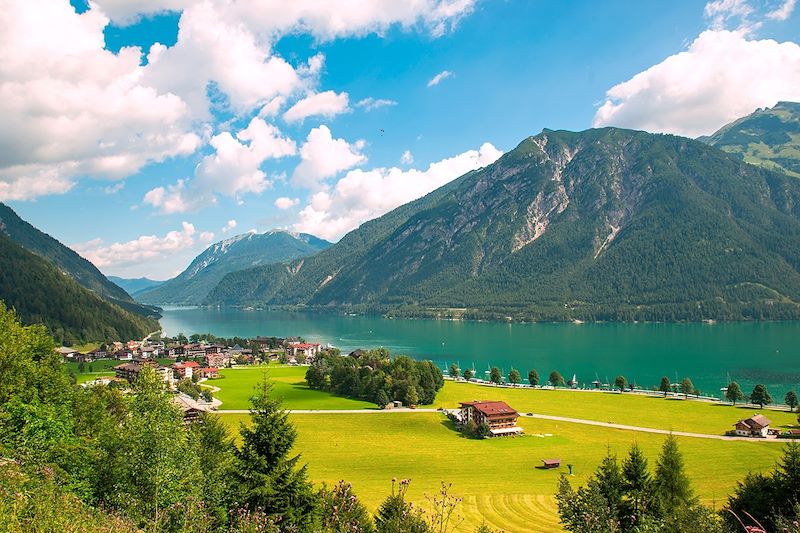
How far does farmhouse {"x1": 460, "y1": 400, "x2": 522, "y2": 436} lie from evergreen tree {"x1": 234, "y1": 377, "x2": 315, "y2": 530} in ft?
170

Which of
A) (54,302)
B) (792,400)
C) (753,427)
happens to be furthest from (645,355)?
(54,302)

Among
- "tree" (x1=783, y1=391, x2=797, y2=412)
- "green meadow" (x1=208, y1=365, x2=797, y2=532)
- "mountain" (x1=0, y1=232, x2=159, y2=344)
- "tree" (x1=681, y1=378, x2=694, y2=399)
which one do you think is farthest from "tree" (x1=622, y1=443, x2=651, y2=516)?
"mountain" (x1=0, y1=232, x2=159, y2=344)

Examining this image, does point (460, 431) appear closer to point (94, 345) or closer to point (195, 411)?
point (195, 411)

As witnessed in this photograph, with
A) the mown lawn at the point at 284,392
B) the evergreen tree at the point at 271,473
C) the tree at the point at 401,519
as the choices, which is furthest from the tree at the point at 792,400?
the evergreen tree at the point at 271,473

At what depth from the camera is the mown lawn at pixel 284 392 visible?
8238 centimetres

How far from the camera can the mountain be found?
15688 cm

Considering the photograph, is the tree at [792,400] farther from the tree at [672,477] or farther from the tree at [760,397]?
the tree at [672,477]

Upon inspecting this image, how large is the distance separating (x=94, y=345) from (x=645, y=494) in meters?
171

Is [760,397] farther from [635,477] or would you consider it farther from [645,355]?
[635,477]

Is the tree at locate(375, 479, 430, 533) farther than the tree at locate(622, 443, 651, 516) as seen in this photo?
No

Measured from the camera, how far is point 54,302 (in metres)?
164

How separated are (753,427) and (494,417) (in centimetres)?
3115

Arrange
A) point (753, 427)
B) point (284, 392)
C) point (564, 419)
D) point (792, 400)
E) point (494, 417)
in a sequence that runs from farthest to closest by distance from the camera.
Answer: point (284, 392) < point (792, 400) < point (564, 419) < point (494, 417) < point (753, 427)

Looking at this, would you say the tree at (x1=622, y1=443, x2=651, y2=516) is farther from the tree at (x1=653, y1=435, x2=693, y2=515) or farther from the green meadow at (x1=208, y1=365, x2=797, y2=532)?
the green meadow at (x1=208, y1=365, x2=797, y2=532)
